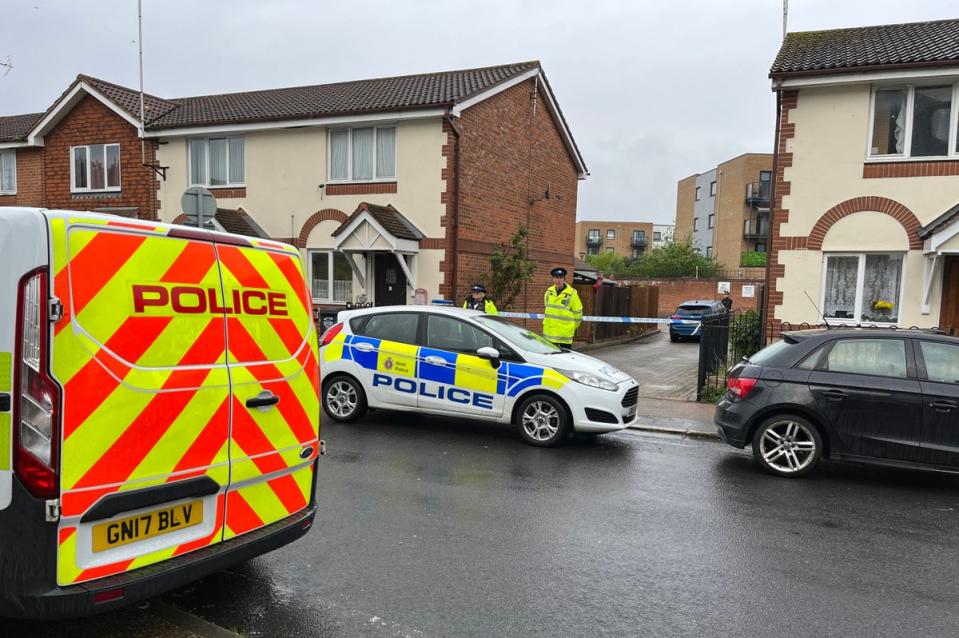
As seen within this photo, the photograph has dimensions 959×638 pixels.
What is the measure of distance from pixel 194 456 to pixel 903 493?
5.88 metres

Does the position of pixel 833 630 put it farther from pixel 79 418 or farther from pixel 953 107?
pixel 953 107

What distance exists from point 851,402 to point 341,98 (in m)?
15.0

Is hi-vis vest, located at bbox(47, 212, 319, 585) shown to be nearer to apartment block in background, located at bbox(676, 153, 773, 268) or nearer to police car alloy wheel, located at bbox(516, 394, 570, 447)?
police car alloy wheel, located at bbox(516, 394, 570, 447)

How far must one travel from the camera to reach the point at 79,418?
2732 millimetres

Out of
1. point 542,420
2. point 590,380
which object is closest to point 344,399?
point 542,420

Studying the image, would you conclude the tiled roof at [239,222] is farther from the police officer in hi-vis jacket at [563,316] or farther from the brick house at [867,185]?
the brick house at [867,185]

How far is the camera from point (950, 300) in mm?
11141

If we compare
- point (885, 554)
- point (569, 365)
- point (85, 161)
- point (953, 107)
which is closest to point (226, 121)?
point (85, 161)

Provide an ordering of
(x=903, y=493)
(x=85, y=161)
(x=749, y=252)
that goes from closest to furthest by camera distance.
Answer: (x=903, y=493), (x=85, y=161), (x=749, y=252)

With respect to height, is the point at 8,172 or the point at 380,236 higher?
the point at 8,172

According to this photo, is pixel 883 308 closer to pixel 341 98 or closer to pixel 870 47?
pixel 870 47

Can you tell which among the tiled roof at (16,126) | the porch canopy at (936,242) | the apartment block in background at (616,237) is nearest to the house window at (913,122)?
the porch canopy at (936,242)

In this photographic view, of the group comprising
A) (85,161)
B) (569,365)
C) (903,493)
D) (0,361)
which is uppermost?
(85,161)

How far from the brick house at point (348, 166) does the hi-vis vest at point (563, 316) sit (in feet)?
18.9
